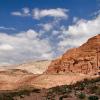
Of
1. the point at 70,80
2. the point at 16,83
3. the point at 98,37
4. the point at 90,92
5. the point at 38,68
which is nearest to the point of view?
the point at 90,92

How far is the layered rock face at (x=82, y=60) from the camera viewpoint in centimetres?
5550

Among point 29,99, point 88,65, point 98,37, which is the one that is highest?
point 98,37

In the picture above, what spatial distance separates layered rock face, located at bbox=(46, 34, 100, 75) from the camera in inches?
2185

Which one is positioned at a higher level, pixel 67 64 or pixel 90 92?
pixel 67 64

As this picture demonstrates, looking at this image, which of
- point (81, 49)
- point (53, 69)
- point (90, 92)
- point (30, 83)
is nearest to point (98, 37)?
→ point (81, 49)

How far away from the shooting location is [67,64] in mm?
58906

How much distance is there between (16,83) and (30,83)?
11.7 feet

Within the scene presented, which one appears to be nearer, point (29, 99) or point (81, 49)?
point (29, 99)

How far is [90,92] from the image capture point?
30844 millimetres

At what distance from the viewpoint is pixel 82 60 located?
5703cm

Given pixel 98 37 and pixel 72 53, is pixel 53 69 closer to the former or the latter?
pixel 72 53

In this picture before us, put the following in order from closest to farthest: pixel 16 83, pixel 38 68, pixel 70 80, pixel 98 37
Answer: pixel 70 80, pixel 16 83, pixel 98 37, pixel 38 68

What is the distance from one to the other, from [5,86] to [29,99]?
21717mm

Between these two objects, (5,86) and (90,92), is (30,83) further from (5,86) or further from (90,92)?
(90,92)
